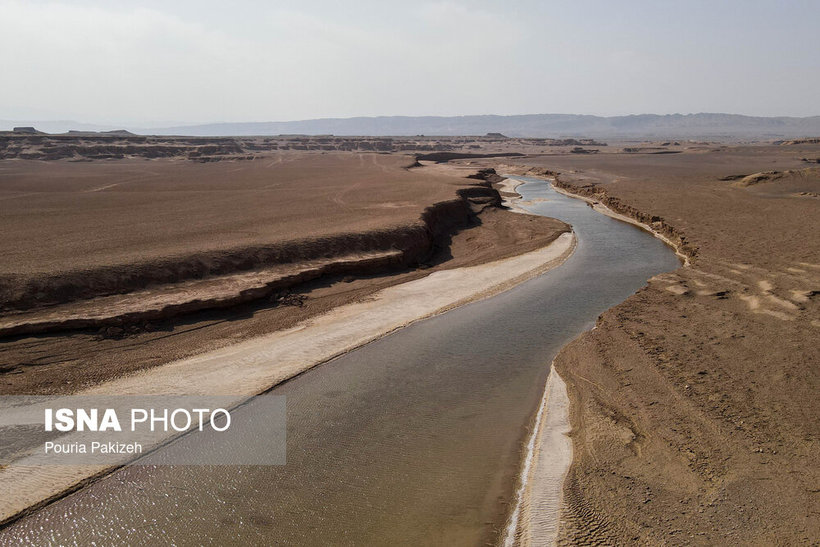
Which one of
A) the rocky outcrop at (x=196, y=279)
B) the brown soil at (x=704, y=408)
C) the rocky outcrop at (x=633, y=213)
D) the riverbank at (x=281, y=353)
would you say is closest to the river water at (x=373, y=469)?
the riverbank at (x=281, y=353)

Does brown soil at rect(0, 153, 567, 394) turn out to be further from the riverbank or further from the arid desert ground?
the riverbank

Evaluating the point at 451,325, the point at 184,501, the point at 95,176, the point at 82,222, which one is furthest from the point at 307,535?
the point at 95,176

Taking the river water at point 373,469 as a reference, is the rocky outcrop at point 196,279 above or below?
above

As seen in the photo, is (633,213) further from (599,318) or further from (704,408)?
(704,408)

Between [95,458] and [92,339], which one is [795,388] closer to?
[95,458]

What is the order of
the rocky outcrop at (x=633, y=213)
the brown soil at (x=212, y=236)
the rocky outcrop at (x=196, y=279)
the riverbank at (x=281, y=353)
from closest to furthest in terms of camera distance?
the riverbank at (x=281, y=353) → the brown soil at (x=212, y=236) → the rocky outcrop at (x=196, y=279) → the rocky outcrop at (x=633, y=213)

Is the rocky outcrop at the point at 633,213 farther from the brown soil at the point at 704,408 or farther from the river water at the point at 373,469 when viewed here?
the river water at the point at 373,469
